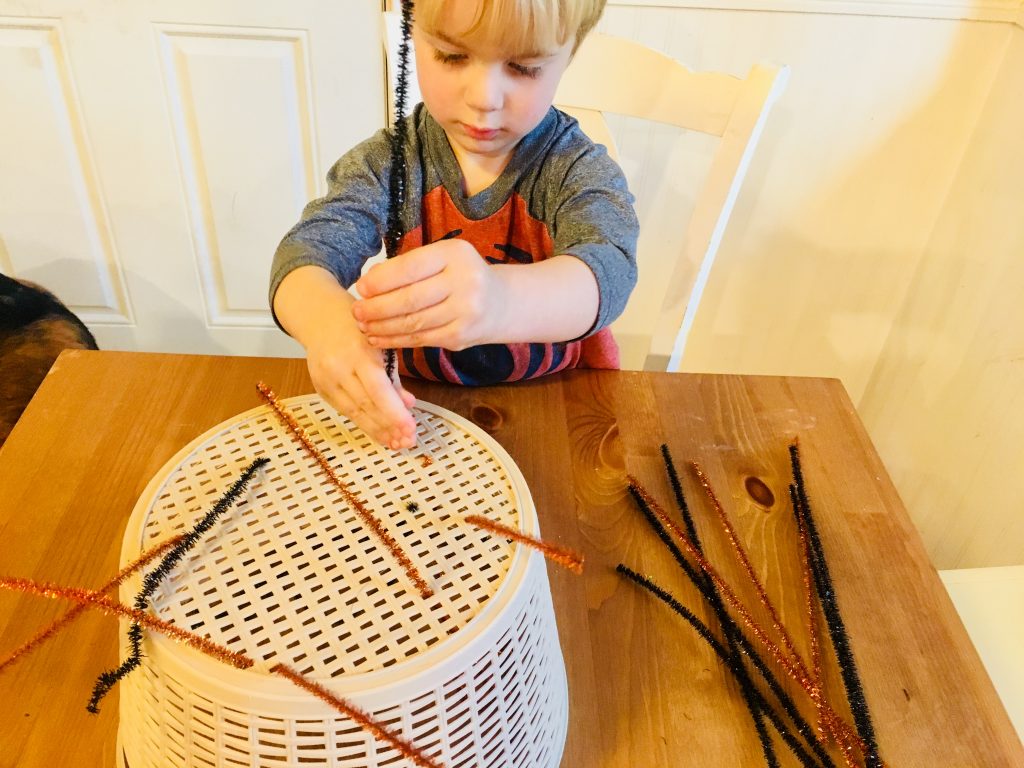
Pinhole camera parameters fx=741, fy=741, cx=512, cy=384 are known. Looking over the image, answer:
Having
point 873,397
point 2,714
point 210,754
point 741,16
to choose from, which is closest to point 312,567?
point 210,754

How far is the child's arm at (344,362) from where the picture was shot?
499 millimetres

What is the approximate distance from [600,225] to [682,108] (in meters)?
0.29

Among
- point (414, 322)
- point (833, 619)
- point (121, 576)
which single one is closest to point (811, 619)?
point (833, 619)

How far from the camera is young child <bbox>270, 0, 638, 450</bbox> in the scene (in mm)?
498

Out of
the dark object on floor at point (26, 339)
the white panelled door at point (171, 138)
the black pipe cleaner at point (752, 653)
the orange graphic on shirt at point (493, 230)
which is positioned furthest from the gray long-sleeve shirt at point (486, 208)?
the white panelled door at point (171, 138)

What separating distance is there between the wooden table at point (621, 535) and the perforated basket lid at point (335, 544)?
5.8 inches

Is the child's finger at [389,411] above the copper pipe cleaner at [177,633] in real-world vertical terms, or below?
above

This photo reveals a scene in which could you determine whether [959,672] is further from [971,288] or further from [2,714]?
[971,288]

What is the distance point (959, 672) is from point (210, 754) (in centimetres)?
49

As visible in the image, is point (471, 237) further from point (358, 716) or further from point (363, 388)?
point (358, 716)

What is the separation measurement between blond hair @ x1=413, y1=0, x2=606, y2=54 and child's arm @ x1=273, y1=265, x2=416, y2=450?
0.22 m

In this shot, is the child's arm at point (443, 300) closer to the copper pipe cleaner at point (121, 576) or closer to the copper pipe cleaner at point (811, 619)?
the copper pipe cleaner at point (121, 576)

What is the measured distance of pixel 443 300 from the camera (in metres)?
0.49

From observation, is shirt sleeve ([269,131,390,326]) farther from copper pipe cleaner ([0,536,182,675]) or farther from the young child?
copper pipe cleaner ([0,536,182,675])
